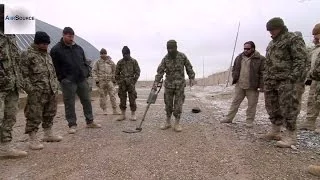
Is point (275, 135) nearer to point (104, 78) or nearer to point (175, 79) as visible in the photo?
point (175, 79)

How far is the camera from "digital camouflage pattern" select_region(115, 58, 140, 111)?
29.5 feet

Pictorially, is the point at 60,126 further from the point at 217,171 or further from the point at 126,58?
the point at 217,171

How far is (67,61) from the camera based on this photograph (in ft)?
22.9

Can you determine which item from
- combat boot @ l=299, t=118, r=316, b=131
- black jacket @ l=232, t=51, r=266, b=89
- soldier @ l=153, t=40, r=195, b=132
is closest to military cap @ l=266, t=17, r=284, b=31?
black jacket @ l=232, t=51, r=266, b=89

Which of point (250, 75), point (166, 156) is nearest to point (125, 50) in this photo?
point (250, 75)

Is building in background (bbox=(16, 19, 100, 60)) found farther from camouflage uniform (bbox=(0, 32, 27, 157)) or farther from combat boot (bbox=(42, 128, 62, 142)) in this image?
camouflage uniform (bbox=(0, 32, 27, 157))

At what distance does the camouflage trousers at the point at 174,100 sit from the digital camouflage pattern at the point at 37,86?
239cm

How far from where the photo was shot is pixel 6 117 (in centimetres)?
510

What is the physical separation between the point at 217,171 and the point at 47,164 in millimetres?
2208

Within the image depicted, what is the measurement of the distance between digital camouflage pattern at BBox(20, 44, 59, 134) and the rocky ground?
0.53 meters

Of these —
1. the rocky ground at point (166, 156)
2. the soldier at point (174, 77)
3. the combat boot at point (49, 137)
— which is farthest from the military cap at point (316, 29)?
the combat boot at point (49, 137)

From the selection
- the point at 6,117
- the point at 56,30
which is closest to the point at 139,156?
the point at 6,117

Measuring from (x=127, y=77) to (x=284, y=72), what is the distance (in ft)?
14.2

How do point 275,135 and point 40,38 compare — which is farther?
point 275,135
